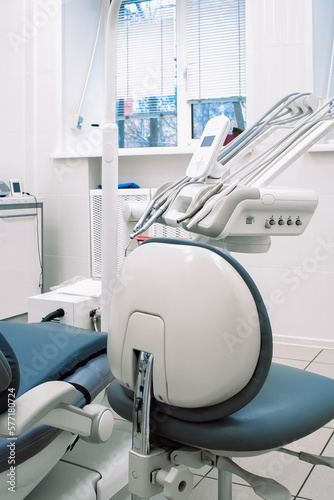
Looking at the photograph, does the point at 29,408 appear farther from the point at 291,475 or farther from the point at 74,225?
the point at 74,225

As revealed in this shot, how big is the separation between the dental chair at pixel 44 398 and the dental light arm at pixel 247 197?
429 mm

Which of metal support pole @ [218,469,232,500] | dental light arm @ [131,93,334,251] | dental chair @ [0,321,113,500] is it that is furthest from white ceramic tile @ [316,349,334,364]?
metal support pole @ [218,469,232,500]

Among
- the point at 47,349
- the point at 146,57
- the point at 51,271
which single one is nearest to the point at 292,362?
the point at 47,349

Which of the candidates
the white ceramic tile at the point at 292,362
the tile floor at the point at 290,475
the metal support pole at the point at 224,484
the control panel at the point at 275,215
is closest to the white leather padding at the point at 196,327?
the metal support pole at the point at 224,484

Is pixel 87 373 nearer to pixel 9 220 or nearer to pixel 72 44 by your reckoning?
pixel 9 220

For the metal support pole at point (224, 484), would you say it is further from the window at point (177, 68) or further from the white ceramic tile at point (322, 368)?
the window at point (177, 68)

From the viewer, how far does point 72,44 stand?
13.8ft

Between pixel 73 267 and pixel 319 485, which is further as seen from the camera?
pixel 73 267

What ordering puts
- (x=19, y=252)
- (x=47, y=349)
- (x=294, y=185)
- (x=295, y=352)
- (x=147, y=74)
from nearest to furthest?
(x=47, y=349), (x=295, y=352), (x=294, y=185), (x=19, y=252), (x=147, y=74)

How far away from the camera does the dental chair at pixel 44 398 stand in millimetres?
1026

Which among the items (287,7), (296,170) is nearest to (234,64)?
(287,7)

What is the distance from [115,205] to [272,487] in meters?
1.42

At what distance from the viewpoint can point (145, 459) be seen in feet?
3.34

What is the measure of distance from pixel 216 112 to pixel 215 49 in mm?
458
